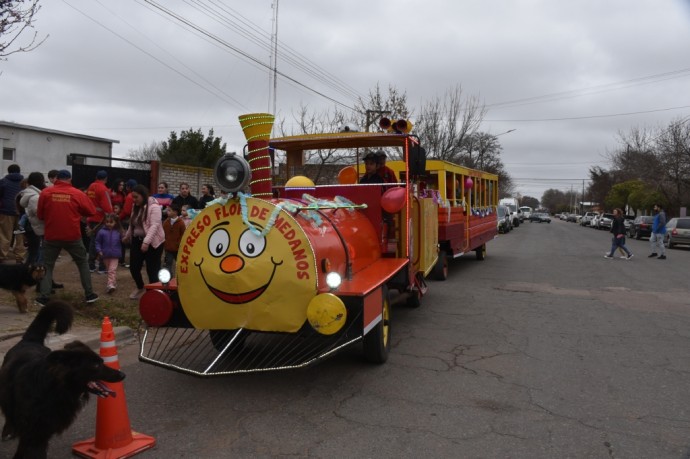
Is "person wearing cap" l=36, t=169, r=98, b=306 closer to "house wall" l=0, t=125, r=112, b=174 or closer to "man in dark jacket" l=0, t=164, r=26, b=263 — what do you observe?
"man in dark jacket" l=0, t=164, r=26, b=263

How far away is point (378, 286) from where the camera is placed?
4836mm

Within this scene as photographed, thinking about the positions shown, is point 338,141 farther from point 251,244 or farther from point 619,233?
point 619,233

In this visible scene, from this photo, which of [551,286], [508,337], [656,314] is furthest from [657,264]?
[508,337]

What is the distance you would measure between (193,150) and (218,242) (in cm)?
2752

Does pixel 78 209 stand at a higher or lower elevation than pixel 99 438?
higher

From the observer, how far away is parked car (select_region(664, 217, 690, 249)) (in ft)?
76.7

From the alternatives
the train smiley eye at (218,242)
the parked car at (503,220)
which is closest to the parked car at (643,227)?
the parked car at (503,220)

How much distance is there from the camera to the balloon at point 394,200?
6121 millimetres

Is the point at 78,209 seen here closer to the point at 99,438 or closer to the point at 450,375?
the point at 99,438

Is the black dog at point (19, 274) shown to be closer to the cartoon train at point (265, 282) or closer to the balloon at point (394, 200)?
the cartoon train at point (265, 282)

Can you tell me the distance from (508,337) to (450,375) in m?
1.86

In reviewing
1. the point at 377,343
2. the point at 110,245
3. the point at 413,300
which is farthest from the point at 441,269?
the point at 110,245

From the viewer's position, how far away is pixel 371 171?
283 inches

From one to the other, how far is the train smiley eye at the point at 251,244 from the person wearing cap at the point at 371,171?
2.91 metres
